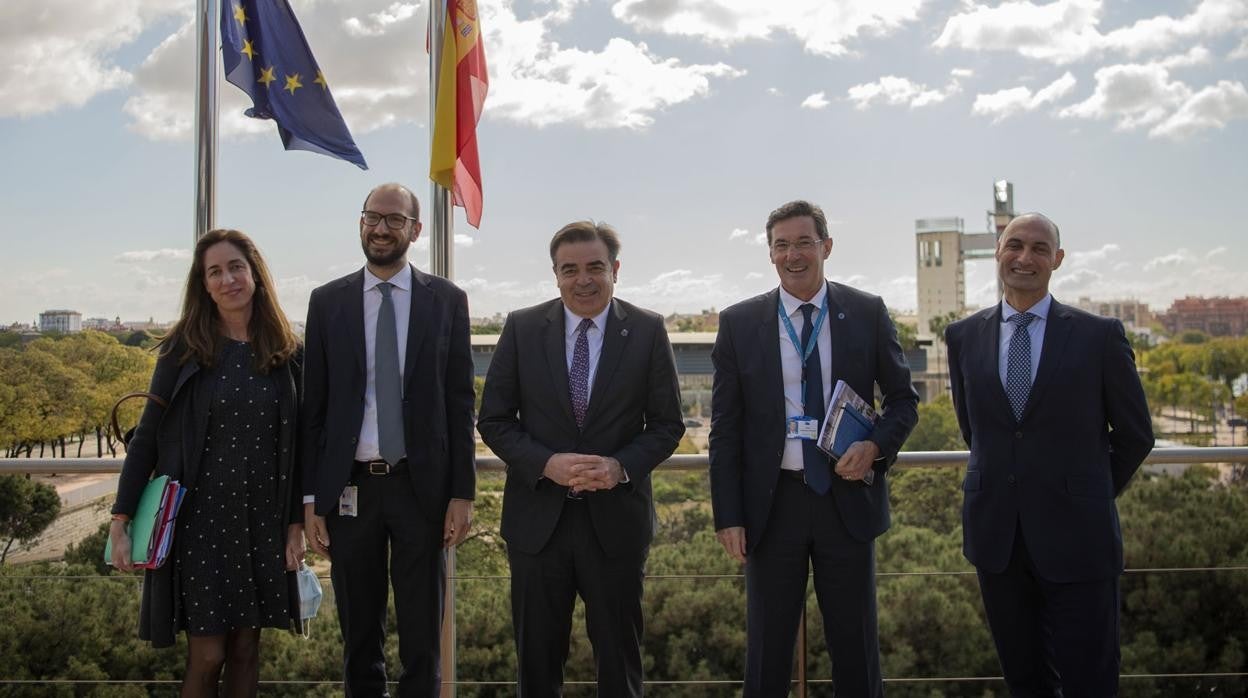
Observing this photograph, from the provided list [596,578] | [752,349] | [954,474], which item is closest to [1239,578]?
[752,349]

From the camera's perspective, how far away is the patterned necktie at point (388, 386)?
263 cm

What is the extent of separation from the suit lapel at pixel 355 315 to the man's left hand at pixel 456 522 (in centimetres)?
51

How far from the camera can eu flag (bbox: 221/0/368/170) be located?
3992 millimetres

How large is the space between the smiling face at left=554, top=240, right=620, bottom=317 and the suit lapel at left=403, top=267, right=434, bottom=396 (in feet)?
1.42

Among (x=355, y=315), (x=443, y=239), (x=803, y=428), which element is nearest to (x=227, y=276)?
(x=355, y=315)

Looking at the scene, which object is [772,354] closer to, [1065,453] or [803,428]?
[803,428]

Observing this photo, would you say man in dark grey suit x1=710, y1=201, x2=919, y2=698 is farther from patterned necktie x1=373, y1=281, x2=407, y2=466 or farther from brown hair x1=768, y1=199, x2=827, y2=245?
patterned necktie x1=373, y1=281, x2=407, y2=466

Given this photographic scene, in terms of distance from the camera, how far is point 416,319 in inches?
108

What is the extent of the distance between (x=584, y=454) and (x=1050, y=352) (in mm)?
1453

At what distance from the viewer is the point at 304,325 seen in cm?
278

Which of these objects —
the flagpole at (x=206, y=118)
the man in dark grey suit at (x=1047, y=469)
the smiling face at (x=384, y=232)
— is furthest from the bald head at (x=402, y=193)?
the man in dark grey suit at (x=1047, y=469)

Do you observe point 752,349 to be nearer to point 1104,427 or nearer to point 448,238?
point 1104,427

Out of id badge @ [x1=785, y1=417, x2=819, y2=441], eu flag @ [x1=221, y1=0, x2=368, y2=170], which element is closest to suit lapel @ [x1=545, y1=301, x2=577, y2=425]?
id badge @ [x1=785, y1=417, x2=819, y2=441]

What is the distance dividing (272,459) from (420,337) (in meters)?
0.59
